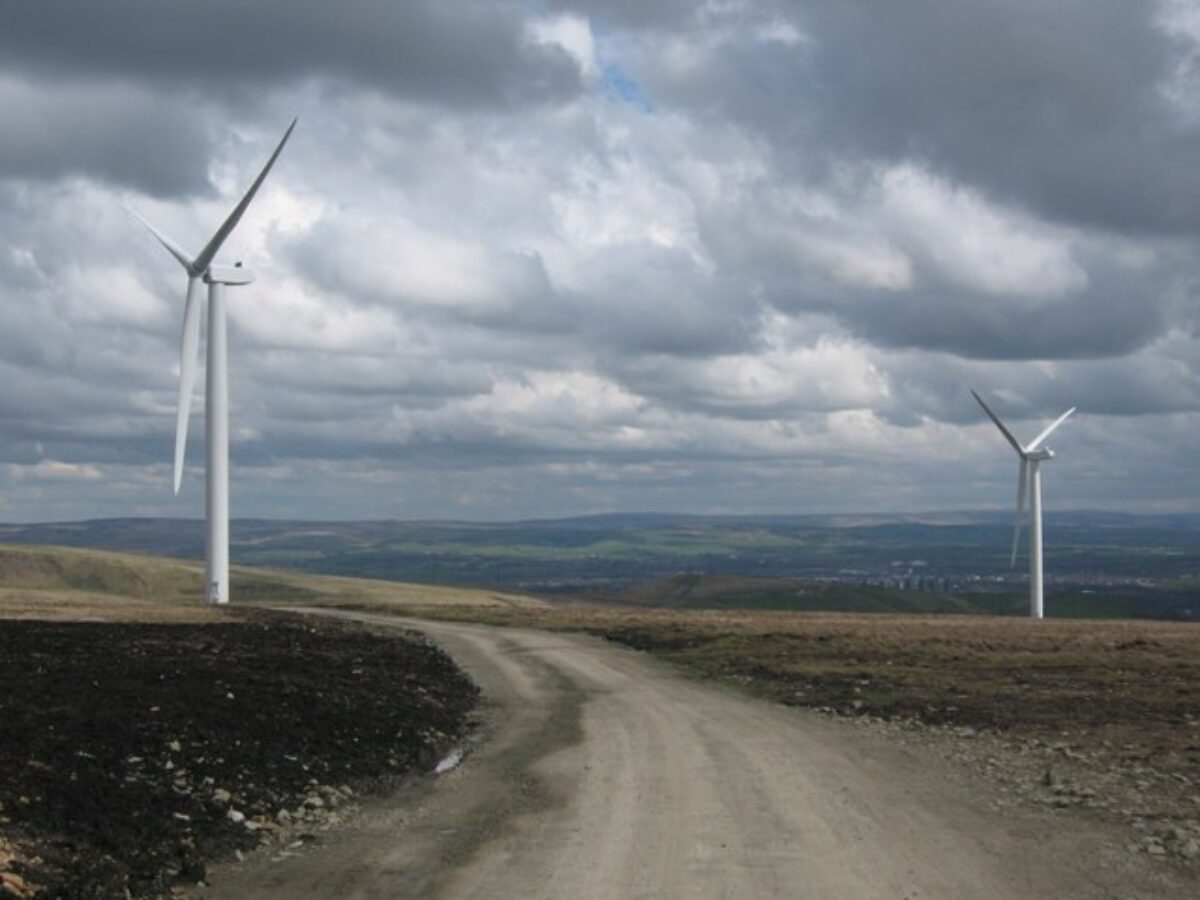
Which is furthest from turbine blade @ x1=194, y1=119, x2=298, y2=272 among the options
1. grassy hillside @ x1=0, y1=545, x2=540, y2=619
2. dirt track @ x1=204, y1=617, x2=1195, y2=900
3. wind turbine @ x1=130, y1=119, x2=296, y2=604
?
grassy hillside @ x1=0, y1=545, x2=540, y2=619

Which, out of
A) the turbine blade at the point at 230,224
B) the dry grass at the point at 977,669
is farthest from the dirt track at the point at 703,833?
the turbine blade at the point at 230,224

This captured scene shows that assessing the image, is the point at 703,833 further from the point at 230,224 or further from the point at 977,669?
the point at 230,224

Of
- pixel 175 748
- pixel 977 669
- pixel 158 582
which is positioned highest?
pixel 175 748

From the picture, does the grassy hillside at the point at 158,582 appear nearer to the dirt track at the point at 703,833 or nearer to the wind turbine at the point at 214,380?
the wind turbine at the point at 214,380

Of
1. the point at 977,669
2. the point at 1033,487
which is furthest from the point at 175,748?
the point at 1033,487

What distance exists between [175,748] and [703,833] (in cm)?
845

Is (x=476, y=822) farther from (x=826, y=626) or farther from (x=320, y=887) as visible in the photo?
(x=826, y=626)

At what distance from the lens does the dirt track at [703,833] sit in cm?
1445

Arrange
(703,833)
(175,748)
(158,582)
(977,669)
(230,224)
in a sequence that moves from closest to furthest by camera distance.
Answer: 1. (703,833)
2. (175,748)
3. (977,669)
4. (230,224)
5. (158,582)

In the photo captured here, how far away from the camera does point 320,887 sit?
1439 cm

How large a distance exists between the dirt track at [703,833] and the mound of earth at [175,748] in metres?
1.11

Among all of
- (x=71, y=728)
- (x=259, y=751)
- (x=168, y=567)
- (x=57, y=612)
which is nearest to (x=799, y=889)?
(x=259, y=751)

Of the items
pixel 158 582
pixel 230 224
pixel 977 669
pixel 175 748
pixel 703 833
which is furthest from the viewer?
pixel 158 582

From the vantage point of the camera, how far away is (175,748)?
19.9 meters
